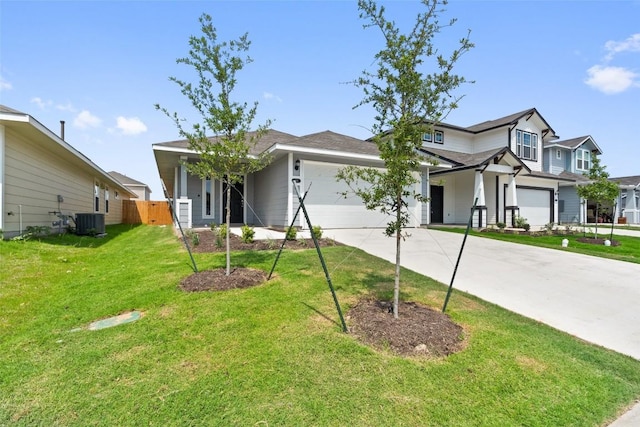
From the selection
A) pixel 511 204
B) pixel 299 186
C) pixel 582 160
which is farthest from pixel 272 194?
pixel 582 160

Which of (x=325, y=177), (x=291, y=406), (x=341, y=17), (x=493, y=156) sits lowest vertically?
(x=291, y=406)

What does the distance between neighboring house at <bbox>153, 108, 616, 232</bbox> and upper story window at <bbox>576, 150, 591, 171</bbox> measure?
179 mm

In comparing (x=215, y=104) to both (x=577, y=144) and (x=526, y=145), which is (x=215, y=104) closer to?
(x=526, y=145)

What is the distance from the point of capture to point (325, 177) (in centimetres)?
1183

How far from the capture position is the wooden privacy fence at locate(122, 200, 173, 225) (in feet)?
66.6

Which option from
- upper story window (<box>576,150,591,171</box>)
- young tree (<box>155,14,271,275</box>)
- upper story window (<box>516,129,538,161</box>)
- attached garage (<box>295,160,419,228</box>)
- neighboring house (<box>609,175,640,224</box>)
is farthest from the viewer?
neighboring house (<box>609,175,640,224</box>)

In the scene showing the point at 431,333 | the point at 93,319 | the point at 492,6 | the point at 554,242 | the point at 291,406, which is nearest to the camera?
the point at 291,406

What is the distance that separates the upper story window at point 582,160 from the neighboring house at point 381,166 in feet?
0.59

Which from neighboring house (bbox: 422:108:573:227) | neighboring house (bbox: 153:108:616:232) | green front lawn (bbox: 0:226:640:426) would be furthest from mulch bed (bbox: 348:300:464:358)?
neighboring house (bbox: 422:108:573:227)

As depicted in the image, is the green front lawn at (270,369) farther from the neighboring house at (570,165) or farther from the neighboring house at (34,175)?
the neighboring house at (570,165)

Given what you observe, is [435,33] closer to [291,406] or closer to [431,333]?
[431,333]

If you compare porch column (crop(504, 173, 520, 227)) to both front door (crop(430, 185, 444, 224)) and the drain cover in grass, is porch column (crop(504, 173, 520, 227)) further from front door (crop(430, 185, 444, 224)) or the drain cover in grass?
the drain cover in grass

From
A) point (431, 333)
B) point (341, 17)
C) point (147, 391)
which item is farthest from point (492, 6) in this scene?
point (147, 391)

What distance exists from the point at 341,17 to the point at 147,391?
7252mm
